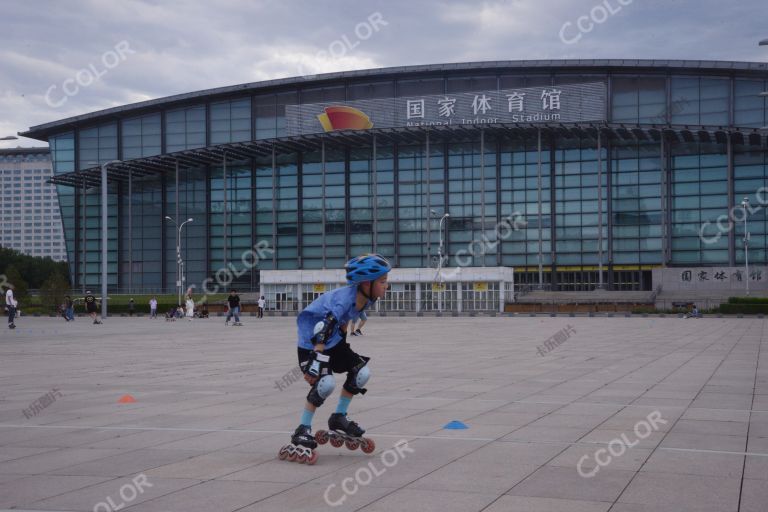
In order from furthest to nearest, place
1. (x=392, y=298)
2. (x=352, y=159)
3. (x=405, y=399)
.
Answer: (x=352, y=159), (x=392, y=298), (x=405, y=399)

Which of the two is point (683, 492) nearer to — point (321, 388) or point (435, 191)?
point (321, 388)

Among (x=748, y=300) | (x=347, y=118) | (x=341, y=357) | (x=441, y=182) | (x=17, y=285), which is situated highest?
(x=347, y=118)

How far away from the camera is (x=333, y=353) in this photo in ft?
23.2

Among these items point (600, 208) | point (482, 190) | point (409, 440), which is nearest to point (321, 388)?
point (409, 440)

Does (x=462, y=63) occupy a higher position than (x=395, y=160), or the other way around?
(x=462, y=63)

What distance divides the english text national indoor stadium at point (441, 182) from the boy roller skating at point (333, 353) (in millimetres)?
64825

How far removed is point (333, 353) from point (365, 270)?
795mm

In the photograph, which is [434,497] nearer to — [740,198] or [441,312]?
[441,312]

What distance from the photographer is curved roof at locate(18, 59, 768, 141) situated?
7581cm

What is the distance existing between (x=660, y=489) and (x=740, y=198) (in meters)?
77.4

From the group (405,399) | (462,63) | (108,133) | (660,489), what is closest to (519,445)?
(660,489)

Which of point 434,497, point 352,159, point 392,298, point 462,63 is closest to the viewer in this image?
point 434,497

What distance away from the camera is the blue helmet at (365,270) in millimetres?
6758

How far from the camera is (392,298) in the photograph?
7512 cm
